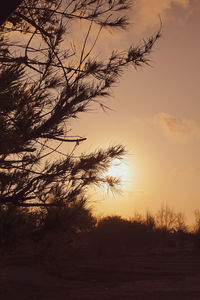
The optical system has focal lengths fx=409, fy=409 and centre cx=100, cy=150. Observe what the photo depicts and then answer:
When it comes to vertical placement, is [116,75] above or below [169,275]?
above

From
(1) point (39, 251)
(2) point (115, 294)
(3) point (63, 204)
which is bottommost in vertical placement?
(2) point (115, 294)

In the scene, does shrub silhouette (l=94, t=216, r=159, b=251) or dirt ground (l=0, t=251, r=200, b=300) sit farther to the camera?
shrub silhouette (l=94, t=216, r=159, b=251)

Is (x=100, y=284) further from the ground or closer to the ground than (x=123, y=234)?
closer to the ground

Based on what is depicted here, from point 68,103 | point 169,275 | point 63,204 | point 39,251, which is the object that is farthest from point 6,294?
point 169,275

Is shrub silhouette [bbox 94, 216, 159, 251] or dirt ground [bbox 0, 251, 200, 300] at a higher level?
shrub silhouette [bbox 94, 216, 159, 251]

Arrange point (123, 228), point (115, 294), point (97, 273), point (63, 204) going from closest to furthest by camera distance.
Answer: point (63, 204) < point (115, 294) < point (97, 273) < point (123, 228)

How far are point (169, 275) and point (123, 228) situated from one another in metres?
16.8

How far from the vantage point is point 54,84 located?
15.2 ft

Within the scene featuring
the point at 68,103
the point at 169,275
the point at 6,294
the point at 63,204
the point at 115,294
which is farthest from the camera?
the point at 169,275

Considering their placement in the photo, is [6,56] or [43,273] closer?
[6,56]

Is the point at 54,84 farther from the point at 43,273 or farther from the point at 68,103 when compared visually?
the point at 43,273

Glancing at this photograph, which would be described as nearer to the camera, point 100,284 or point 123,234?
point 100,284

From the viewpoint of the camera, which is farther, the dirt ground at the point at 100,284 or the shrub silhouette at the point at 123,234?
the shrub silhouette at the point at 123,234

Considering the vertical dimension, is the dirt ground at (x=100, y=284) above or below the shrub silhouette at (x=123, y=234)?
below
